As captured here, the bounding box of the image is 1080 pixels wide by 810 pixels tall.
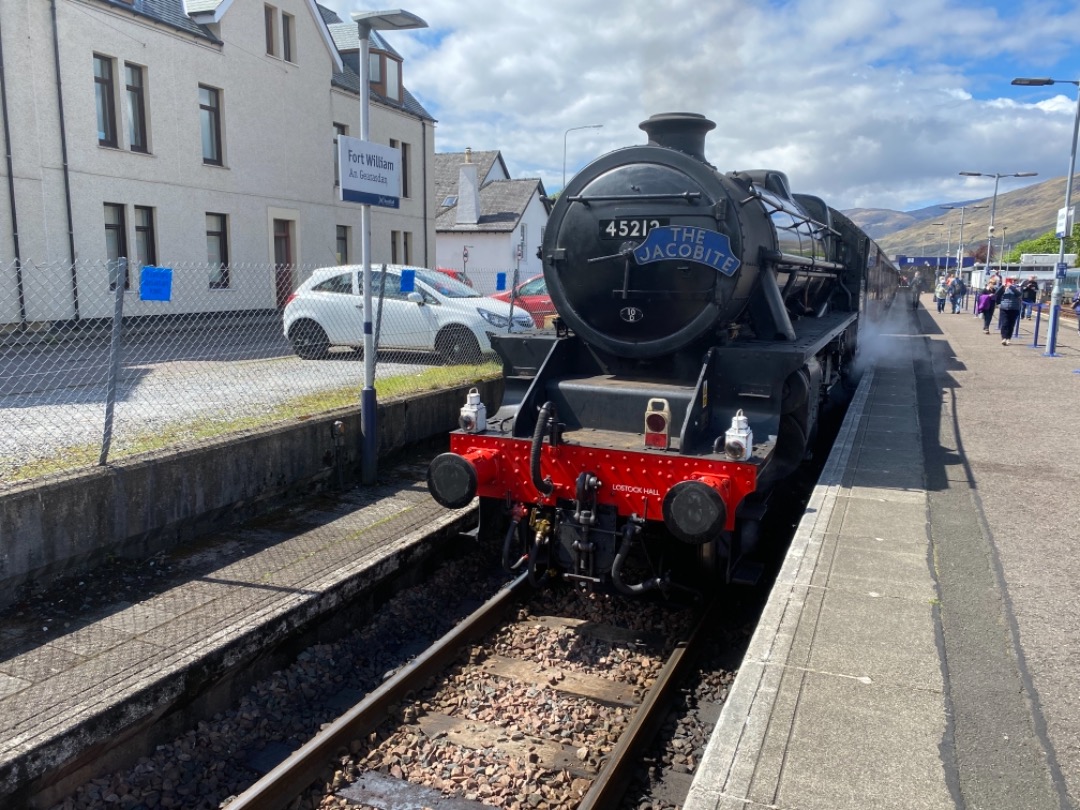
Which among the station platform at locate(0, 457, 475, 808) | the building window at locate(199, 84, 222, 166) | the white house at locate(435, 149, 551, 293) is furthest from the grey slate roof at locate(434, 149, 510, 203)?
the station platform at locate(0, 457, 475, 808)

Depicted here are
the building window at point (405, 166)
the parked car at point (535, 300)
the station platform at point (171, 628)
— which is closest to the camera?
the station platform at point (171, 628)

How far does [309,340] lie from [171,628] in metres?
7.09

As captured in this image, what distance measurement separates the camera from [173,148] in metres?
16.6

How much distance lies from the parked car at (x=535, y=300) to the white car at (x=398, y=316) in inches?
50.7

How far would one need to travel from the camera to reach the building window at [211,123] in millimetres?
17553

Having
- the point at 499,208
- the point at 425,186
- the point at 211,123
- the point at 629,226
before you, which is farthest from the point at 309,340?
the point at 499,208

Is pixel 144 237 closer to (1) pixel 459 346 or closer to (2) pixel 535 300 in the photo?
(2) pixel 535 300

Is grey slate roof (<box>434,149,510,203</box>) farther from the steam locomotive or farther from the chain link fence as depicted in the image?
the steam locomotive

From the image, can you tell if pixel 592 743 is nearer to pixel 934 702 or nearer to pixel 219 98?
pixel 934 702

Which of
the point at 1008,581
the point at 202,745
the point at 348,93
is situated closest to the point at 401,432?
the point at 202,745

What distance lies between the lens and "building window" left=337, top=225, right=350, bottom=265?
22.2m

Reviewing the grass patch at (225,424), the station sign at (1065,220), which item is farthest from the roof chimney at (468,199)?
the grass patch at (225,424)

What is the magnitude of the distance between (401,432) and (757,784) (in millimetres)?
5652

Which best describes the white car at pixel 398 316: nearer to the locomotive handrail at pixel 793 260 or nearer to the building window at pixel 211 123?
the locomotive handrail at pixel 793 260
